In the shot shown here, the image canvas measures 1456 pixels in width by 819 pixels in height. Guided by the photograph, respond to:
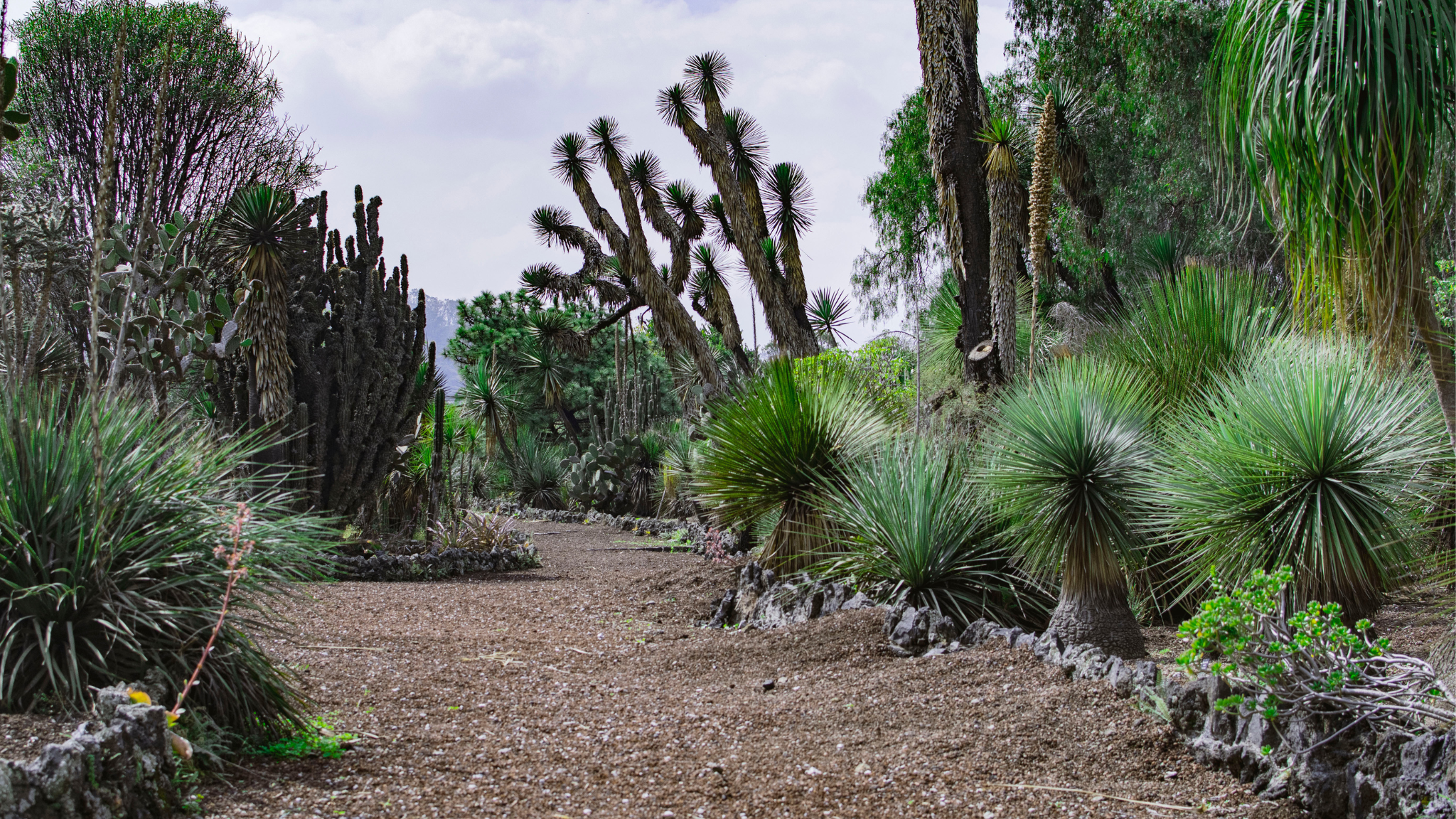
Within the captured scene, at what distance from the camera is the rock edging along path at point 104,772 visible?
226 cm

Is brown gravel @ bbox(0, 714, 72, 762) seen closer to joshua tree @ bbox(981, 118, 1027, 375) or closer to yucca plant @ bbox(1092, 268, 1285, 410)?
yucca plant @ bbox(1092, 268, 1285, 410)

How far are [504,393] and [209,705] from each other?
2577 cm

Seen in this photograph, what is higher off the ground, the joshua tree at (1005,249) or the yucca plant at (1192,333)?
the joshua tree at (1005,249)

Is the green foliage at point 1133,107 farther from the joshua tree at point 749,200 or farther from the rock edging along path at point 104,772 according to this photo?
Answer: the rock edging along path at point 104,772

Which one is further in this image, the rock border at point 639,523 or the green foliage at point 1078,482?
the rock border at point 639,523

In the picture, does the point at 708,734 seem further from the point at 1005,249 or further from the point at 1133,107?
the point at 1133,107

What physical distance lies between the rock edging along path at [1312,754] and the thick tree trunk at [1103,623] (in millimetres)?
880

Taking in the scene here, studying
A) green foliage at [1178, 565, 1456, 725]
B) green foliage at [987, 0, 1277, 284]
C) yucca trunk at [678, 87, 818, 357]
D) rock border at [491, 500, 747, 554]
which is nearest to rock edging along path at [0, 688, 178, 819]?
green foliage at [1178, 565, 1456, 725]

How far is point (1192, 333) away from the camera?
7434 mm

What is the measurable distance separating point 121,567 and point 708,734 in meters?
2.28

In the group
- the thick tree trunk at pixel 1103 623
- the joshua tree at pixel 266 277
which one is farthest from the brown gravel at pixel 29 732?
the joshua tree at pixel 266 277

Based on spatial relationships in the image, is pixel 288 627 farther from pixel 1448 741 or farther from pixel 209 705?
pixel 1448 741

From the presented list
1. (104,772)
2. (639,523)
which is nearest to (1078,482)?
(104,772)

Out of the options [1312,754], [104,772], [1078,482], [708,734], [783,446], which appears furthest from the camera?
[783,446]
